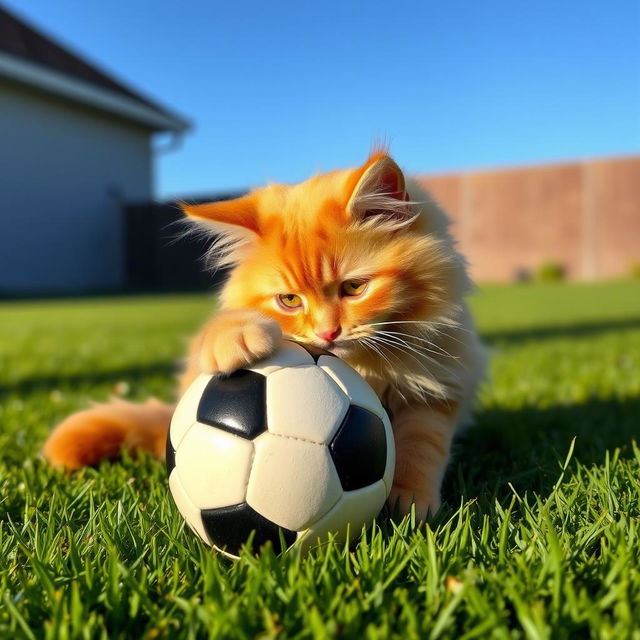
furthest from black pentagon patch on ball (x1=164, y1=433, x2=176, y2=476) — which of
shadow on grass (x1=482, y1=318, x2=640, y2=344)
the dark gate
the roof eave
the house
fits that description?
the dark gate

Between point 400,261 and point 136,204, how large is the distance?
18.0 meters

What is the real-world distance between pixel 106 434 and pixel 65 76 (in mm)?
15961

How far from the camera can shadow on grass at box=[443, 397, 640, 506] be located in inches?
65.6

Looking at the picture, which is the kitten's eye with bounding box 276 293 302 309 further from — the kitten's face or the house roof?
the house roof

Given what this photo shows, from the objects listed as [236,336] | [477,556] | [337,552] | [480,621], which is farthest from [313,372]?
[480,621]

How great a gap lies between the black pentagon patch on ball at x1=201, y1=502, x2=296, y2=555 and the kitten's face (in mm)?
535

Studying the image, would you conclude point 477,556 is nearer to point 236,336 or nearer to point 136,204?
point 236,336

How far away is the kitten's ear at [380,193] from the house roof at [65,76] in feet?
49.5

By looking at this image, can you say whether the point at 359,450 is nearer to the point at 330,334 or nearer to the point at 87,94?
the point at 330,334

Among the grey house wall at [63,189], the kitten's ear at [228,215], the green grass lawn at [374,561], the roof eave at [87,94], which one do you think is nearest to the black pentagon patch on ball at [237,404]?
the green grass lawn at [374,561]

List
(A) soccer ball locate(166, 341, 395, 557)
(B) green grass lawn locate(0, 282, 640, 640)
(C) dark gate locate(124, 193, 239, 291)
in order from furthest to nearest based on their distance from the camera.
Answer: (C) dark gate locate(124, 193, 239, 291), (A) soccer ball locate(166, 341, 395, 557), (B) green grass lawn locate(0, 282, 640, 640)

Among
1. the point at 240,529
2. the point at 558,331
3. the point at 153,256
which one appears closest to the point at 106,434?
the point at 240,529

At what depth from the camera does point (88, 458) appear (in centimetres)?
189

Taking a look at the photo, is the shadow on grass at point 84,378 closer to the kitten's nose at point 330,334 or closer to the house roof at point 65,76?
the kitten's nose at point 330,334
